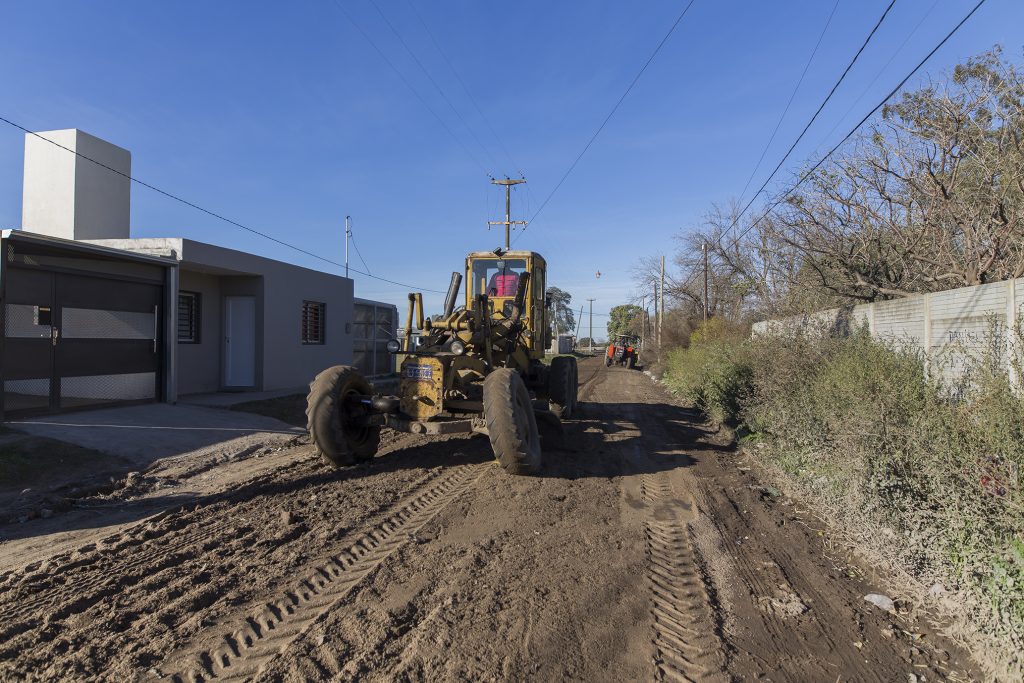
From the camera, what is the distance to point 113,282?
35.2 ft

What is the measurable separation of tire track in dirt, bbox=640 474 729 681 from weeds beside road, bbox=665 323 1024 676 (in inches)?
55.0

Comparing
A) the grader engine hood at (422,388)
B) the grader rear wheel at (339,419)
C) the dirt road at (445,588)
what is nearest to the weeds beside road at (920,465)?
the dirt road at (445,588)

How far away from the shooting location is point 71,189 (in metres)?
14.6

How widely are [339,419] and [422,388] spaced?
40.7 inches

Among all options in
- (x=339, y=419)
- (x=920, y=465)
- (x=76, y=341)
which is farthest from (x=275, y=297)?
(x=920, y=465)

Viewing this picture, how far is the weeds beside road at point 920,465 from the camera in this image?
12.0ft

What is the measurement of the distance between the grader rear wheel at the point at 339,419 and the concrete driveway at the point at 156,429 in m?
2.48

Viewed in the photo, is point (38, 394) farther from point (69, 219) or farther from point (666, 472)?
point (666, 472)

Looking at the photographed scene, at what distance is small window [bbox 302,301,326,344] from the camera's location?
17562 millimetres

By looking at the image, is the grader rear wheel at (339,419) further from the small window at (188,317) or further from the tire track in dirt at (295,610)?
the small window at (188,317)

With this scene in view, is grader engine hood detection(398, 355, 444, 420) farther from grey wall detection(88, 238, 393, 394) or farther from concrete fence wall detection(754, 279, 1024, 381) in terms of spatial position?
grey wall detection(88, 238, 393, 394)

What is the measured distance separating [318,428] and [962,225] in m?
9.90

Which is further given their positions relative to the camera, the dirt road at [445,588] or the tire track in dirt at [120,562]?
the tire track in dirt at [120,562]

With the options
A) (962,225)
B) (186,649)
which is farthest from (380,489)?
(962,225)
